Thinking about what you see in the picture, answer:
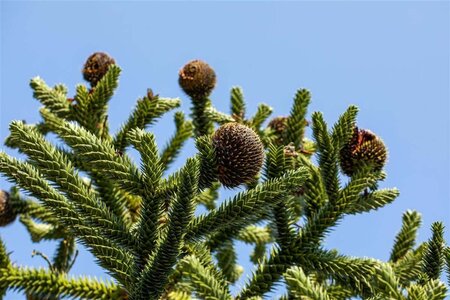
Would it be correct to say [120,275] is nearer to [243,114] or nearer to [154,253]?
[154,253]

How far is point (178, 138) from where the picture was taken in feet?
18.5

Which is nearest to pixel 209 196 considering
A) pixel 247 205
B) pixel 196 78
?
pixel 196 78

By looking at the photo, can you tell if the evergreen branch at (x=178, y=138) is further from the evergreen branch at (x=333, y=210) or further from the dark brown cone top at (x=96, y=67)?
the evergreen branch at (x=333, y=210)

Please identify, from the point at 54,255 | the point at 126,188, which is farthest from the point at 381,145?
the point at 54,255

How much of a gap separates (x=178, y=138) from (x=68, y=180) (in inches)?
106

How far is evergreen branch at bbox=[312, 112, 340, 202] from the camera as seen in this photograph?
3906mm

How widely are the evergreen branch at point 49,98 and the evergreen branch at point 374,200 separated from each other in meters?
2.70

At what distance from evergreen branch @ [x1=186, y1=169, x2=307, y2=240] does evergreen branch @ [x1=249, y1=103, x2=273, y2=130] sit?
8.38 ft

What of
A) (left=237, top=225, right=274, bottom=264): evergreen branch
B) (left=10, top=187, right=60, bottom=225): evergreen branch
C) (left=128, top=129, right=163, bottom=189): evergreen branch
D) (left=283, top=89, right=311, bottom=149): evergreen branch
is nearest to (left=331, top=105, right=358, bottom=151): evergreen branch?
(left=283, top=89, right=311, bottom=149): evergreen branch

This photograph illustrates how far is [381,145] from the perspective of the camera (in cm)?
429

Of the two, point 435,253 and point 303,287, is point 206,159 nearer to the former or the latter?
point 303,287

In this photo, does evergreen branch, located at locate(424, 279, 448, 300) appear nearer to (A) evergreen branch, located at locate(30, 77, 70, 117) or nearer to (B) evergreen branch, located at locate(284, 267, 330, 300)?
(B) evergreen branch, located at locate(284, 267, 330, 300)

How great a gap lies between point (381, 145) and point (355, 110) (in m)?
0.57

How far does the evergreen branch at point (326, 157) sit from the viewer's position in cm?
391
